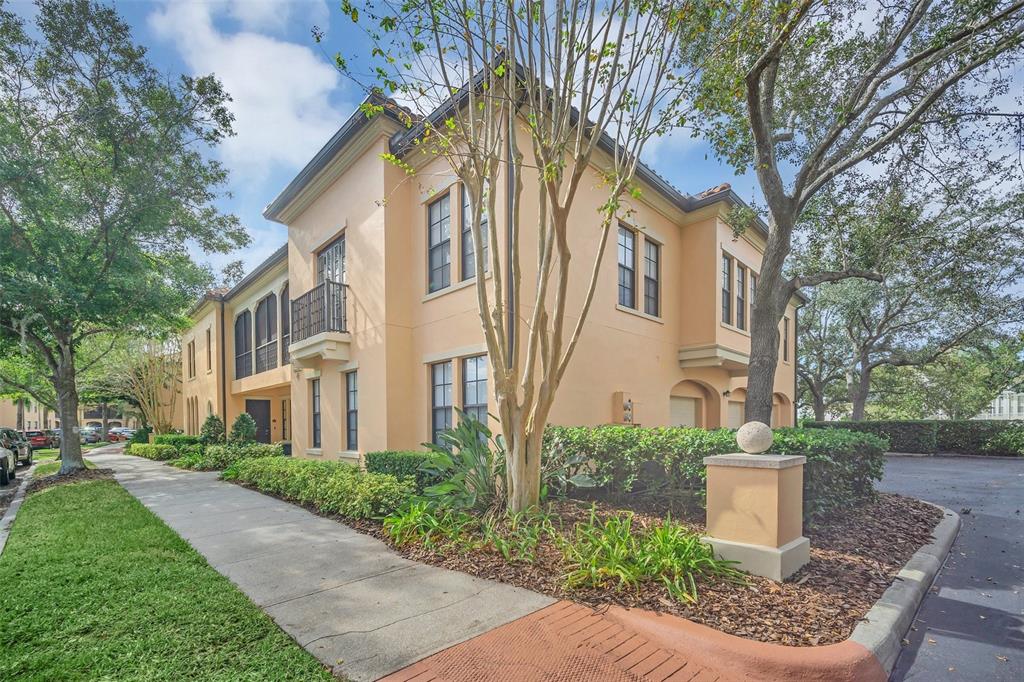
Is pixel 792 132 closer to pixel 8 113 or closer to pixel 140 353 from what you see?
pixel 8 113

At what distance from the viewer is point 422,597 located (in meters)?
4.18

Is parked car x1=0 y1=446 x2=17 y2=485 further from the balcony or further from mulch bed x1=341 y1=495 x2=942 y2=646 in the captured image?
mulch bed x1=341 y1=495 x2=942 y2=646

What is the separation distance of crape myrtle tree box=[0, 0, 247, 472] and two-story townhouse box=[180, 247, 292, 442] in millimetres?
3725

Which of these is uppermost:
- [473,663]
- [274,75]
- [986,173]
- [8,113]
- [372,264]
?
[8,113]

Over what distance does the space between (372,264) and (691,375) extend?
7.89 m

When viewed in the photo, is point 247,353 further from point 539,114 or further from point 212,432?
point 539,114

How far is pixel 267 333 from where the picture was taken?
59.4 feet

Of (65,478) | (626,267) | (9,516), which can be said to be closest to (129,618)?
(9,516)

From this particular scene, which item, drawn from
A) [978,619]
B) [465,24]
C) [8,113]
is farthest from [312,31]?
[8,113]

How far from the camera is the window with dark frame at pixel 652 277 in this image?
11.7 m

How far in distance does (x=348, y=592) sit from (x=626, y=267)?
8523 mm

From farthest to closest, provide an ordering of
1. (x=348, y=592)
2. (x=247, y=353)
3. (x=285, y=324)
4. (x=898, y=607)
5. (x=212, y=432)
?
(x=247, y=353), (x=212, y=432), (x=285, y=324), (x=348, y=592), (x=898, y=607)

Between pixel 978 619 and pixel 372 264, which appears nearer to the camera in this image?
pixel 978 619

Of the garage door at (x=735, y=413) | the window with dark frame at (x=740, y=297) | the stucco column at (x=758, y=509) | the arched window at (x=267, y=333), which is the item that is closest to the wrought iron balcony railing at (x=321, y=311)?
the arched window at (x=267, y=333)
